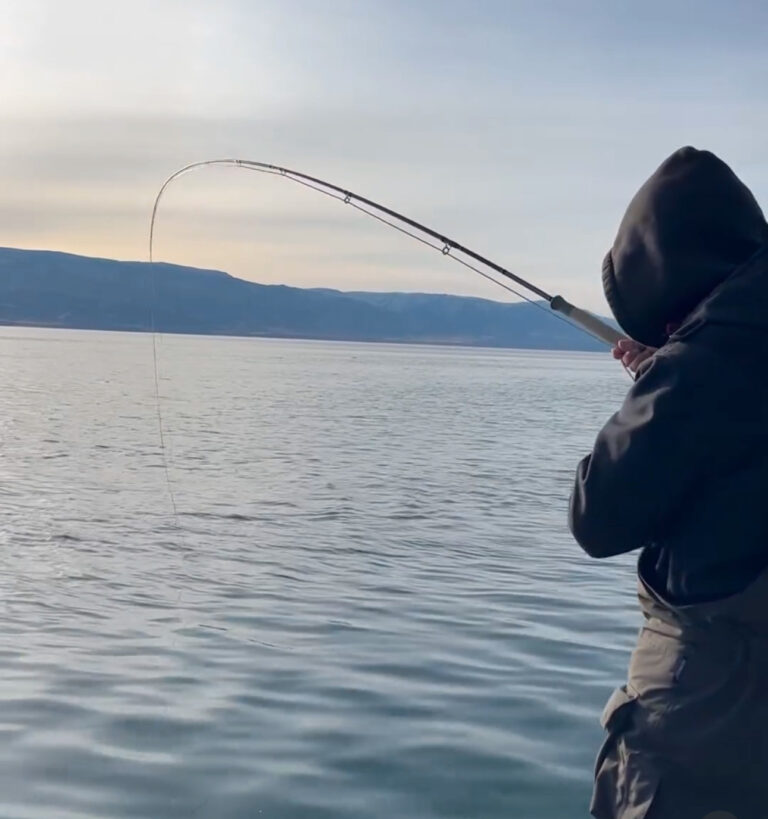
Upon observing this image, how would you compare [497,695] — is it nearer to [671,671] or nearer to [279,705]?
[279,705]

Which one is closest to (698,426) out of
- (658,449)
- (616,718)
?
(658,449)

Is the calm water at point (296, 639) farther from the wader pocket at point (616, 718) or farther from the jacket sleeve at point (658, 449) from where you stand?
the jacket sleeve at point (658, 449)

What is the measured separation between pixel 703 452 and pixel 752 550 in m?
0.23

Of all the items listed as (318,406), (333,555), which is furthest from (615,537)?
(318,406)

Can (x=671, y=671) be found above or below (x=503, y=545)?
above

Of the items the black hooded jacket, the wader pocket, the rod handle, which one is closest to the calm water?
the rod handle

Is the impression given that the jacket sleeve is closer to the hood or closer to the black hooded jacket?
the black hooded jacket

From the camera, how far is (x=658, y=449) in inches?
97.5

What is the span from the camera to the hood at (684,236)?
263cm

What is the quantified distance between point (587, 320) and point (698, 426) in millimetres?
1498

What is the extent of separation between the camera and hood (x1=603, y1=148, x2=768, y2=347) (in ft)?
8.63

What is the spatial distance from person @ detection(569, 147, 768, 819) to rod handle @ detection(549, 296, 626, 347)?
102cm

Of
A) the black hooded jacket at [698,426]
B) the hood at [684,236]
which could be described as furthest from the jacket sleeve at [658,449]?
the hood at [684,236]

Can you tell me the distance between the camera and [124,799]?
5004mm
